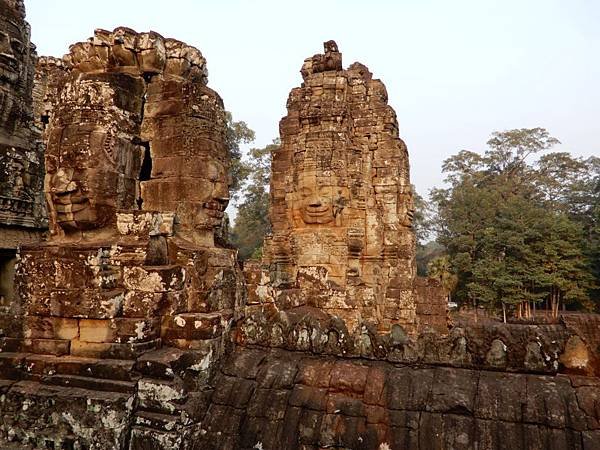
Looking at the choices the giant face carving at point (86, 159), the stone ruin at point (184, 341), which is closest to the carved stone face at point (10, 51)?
the stone ruin at point (184, 341)

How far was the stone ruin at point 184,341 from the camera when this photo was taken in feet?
7.44

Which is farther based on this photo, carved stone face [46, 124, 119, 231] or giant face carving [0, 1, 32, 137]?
giant face carving [0, 1, 32, 137]

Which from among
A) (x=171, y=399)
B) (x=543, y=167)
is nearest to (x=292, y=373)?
(x=171, y=399)

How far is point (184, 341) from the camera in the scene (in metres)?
2.92

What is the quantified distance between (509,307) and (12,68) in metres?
28.4

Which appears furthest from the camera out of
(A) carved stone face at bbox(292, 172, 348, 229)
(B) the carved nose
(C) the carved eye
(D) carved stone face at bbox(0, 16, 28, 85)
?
(A) carved stone face at bbox(292, 172, 348, 229)

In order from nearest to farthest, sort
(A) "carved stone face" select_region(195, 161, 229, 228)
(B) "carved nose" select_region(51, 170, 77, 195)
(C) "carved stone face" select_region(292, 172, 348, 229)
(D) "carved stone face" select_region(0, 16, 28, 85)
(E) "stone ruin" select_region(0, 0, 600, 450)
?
(E) "stone ruin" select_region(0, 0, 600, 450) → (B) "carved nose" select_region(51, 170, 77, 195) → (A) "carved stone face" select_region(195, 161, 229, 228) → (D) "carved stone face" select_region(0, 16, 28, 85) → (C) "carved stone face" select_region(292, 172, 348, 229)

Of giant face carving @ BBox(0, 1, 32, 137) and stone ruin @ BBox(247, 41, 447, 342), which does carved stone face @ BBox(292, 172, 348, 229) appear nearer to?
stone ruin @ BBox(247, 41, 447, 342)

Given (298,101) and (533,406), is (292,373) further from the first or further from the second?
(298,101)

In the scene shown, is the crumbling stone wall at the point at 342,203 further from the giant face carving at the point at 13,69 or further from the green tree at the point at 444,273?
the green tree at the point at 444,273

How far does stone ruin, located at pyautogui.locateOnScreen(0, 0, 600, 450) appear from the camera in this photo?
7.44 ft

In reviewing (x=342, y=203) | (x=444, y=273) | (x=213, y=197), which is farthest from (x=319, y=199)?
(x=444, y=273)

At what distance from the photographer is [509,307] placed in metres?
27.7

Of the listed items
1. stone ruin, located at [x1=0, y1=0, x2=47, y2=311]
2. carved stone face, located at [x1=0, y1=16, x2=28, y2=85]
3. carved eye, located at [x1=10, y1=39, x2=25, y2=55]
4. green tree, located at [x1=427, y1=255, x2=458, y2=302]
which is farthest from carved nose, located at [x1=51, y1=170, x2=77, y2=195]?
green tree, located at [x1=427, y1=255, x2=458, y2=302]
